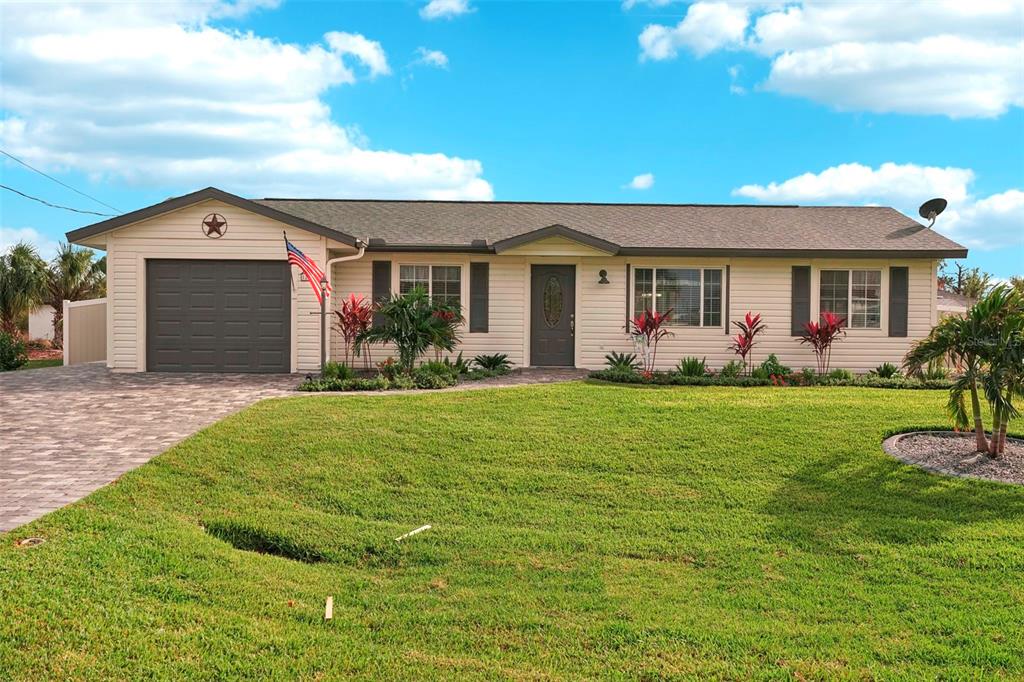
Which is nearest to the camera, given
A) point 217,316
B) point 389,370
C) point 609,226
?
point 389,370

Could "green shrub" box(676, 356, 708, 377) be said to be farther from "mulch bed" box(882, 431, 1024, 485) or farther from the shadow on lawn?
the shadow on lawn

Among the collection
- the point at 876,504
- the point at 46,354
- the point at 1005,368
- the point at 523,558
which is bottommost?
the point at 523,558

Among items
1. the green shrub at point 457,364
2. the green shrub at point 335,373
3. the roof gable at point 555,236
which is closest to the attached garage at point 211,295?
the green shrub at point 335,373

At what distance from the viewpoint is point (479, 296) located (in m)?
16.1

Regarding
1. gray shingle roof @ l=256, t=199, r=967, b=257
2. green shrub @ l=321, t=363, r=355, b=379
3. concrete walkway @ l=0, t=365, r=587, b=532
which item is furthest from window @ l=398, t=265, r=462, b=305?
green shrub @ l=321, t=363, r=355, b=379

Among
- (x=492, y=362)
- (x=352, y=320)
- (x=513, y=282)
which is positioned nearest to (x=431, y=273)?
(x=513, y=282)

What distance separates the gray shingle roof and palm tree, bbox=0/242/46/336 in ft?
30.7

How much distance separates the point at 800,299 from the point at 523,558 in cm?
1216

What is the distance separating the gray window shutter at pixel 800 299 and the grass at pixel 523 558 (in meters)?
6.70

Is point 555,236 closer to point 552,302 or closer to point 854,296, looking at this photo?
point 552,302

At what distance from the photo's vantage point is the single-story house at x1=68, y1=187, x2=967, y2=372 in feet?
48.8

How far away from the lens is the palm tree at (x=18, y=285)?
23.2 metres

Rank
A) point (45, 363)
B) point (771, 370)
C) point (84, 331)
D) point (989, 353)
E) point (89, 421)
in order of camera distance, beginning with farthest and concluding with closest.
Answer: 1. point (45, 363)
2. point (84, 331)
3. point (771, 370)
4. point (89, 421)
5. point (989, 353)

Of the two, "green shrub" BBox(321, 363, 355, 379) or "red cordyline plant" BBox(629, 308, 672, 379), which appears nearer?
"green shrub" BBox(321, 363, 355, 379)
